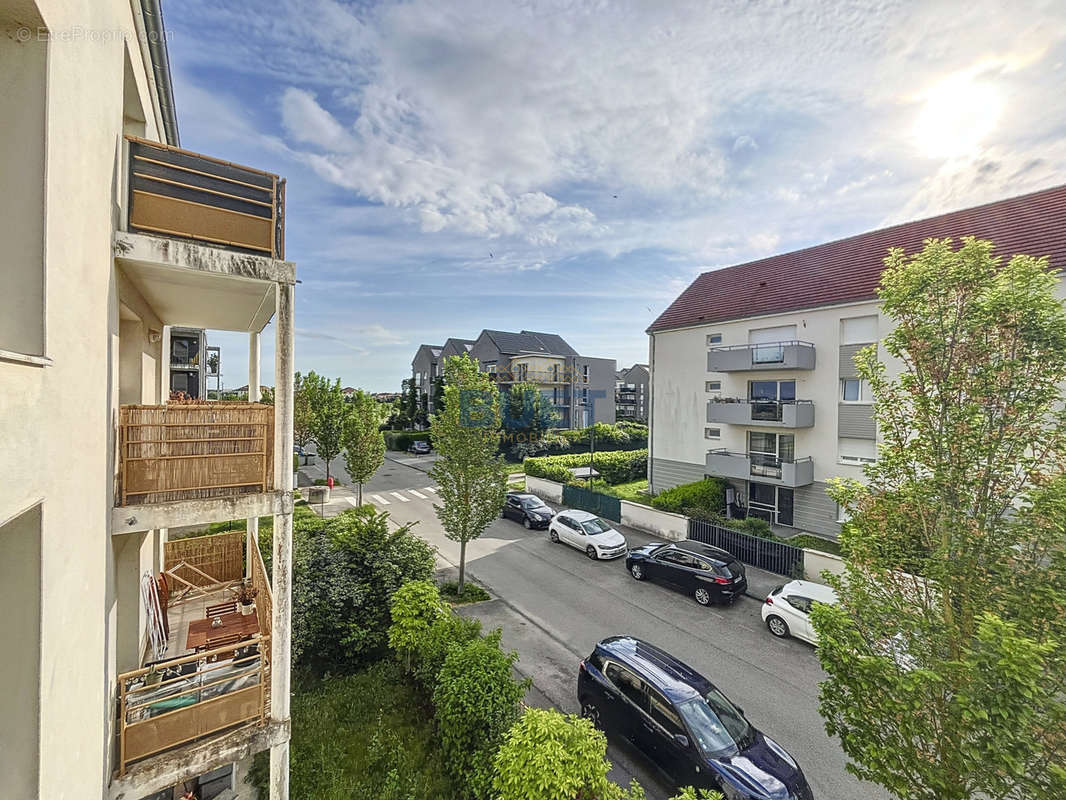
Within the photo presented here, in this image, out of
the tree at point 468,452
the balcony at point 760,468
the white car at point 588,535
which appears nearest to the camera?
the tree at point 468,452

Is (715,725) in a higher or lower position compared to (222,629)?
lower

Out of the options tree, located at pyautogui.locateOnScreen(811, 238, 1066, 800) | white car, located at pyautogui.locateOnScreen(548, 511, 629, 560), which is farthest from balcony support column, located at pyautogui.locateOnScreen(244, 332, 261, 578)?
white car, located at pyautogui.locateOnScreen(548, 511, 629, 560)

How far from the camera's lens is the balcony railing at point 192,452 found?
431 centimetres

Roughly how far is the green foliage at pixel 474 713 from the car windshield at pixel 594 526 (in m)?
9.67

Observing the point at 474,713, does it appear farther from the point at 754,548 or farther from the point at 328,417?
the point at 328,417

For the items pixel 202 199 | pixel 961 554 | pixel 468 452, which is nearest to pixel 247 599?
pixel 202 199

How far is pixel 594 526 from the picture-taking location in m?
16.1

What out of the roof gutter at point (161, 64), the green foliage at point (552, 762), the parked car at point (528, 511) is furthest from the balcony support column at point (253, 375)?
the parked car at point (528, 511)

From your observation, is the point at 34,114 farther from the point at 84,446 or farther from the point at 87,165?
the point at 84,446

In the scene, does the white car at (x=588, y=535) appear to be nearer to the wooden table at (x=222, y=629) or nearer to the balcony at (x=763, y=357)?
the balcony at (x=763, y=357)

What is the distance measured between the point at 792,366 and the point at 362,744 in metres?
17.4

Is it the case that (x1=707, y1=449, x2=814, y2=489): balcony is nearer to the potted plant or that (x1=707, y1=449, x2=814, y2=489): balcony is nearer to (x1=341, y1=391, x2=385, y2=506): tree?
(x1=341, y1=391, x2=385, y2=506): tree

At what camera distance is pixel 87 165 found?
3150mm

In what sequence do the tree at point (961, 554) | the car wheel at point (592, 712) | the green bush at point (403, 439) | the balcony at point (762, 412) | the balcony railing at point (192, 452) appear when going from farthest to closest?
1. the green bush at point (403, 439)
2. the balcony at point (762, 412)
3. the car wheel at point (592, 712)
4. the balcony railing at point (192, 452)
5. the tree at point (961, 554)
